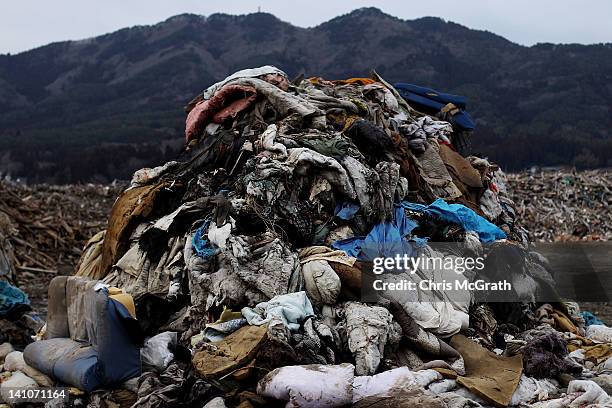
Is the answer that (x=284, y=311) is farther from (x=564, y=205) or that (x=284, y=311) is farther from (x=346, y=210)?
(x=564, y=205)

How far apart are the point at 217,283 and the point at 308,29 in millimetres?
114967

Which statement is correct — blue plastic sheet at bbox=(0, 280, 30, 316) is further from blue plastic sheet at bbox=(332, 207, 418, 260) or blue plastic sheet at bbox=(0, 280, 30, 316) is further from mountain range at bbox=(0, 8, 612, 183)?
mountain range at bbox=(0, 8, 612, 183)

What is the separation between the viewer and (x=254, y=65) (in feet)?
317

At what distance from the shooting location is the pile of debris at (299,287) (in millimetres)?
4344

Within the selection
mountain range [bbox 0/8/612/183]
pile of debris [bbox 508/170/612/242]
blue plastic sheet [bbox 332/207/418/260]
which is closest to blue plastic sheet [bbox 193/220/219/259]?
blue plastic sheet [bbox 332/207/418/260]

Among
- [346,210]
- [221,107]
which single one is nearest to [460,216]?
[346,210]

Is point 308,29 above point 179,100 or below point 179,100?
above

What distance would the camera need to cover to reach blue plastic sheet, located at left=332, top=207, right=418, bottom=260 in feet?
17.8

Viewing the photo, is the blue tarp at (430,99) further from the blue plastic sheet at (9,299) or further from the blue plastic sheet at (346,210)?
the blue plastic sheet at (9,299)

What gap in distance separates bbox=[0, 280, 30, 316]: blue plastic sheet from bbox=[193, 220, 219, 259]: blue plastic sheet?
7.03ft

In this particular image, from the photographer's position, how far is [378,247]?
5457mm

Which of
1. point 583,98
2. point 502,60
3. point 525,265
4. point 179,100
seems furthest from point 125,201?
point 502,60

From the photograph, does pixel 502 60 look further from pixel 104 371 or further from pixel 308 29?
pixel 104 371

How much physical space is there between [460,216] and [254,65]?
9286cm
